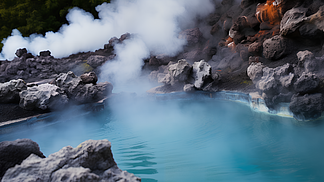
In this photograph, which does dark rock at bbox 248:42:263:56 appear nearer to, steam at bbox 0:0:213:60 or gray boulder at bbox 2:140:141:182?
steam at bbox 0:0:213:60

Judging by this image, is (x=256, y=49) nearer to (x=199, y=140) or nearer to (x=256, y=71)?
(x=256, y=71)

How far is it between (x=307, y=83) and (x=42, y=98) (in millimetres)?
7471

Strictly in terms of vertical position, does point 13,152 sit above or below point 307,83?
below

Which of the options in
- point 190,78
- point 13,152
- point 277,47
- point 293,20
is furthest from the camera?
point 190,78

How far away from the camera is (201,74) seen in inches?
297

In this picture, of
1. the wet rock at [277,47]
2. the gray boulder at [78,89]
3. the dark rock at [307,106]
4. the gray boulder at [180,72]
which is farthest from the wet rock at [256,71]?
the gray boulder at [78,89]

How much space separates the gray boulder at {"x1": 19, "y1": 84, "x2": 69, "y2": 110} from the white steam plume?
654 cm

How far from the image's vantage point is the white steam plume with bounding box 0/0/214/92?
519 inches

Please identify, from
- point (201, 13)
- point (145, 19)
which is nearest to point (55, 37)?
point (145, 19)

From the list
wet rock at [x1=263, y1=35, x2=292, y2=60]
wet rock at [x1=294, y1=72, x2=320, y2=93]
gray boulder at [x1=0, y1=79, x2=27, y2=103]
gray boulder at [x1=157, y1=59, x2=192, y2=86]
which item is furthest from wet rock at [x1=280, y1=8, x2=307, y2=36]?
gray boulder at [x1=0, y1=79, x2=27, y2=103]

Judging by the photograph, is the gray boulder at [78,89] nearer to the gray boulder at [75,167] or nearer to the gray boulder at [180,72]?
the gray boulder at [180,72]

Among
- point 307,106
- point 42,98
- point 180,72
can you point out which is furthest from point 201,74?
point 42,98

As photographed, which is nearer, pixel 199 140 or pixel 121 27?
pixel 199 140

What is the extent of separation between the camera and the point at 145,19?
48.2 feet
